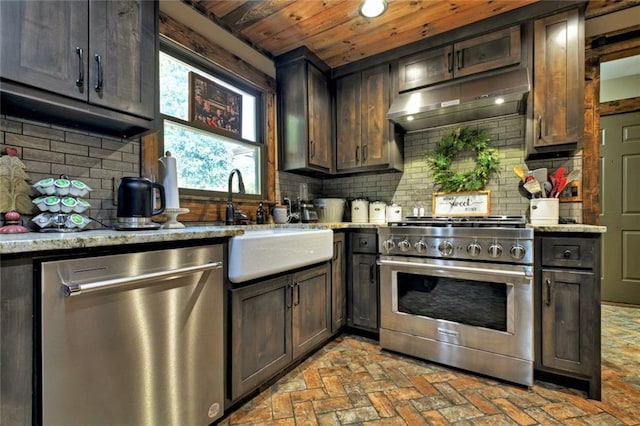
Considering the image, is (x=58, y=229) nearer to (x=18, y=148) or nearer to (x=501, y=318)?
(x=18, y=148)

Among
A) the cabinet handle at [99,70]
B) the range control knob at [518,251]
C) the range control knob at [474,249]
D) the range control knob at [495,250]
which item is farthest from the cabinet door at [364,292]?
the cabinet handle at [99,70]

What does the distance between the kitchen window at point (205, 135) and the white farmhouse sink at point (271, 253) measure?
0.85 m

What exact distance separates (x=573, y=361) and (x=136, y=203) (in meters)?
2.49

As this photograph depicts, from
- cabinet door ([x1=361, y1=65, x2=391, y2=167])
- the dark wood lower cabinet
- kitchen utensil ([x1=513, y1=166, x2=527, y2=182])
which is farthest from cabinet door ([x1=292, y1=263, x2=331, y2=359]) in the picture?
kitchen utensil ([x1=513, y1=166, x2=527, y2=182])

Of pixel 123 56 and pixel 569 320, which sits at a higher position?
pixel 123 56

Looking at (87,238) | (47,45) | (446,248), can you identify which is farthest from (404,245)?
(47,45)

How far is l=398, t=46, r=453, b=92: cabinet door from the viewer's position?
2.42m

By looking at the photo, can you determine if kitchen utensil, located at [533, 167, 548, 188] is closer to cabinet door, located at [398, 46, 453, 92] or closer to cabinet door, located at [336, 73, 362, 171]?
cabinet door, located at [398, 46, 453, 92]

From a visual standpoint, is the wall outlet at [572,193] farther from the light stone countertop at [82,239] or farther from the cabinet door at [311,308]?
the light stone countertop at [82,239]

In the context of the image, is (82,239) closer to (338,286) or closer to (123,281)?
(123,281)

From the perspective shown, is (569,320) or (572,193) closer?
(569,320)

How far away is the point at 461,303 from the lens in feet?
6.43

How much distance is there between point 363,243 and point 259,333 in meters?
1.14

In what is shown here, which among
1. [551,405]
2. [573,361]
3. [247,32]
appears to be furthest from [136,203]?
[573,361]
